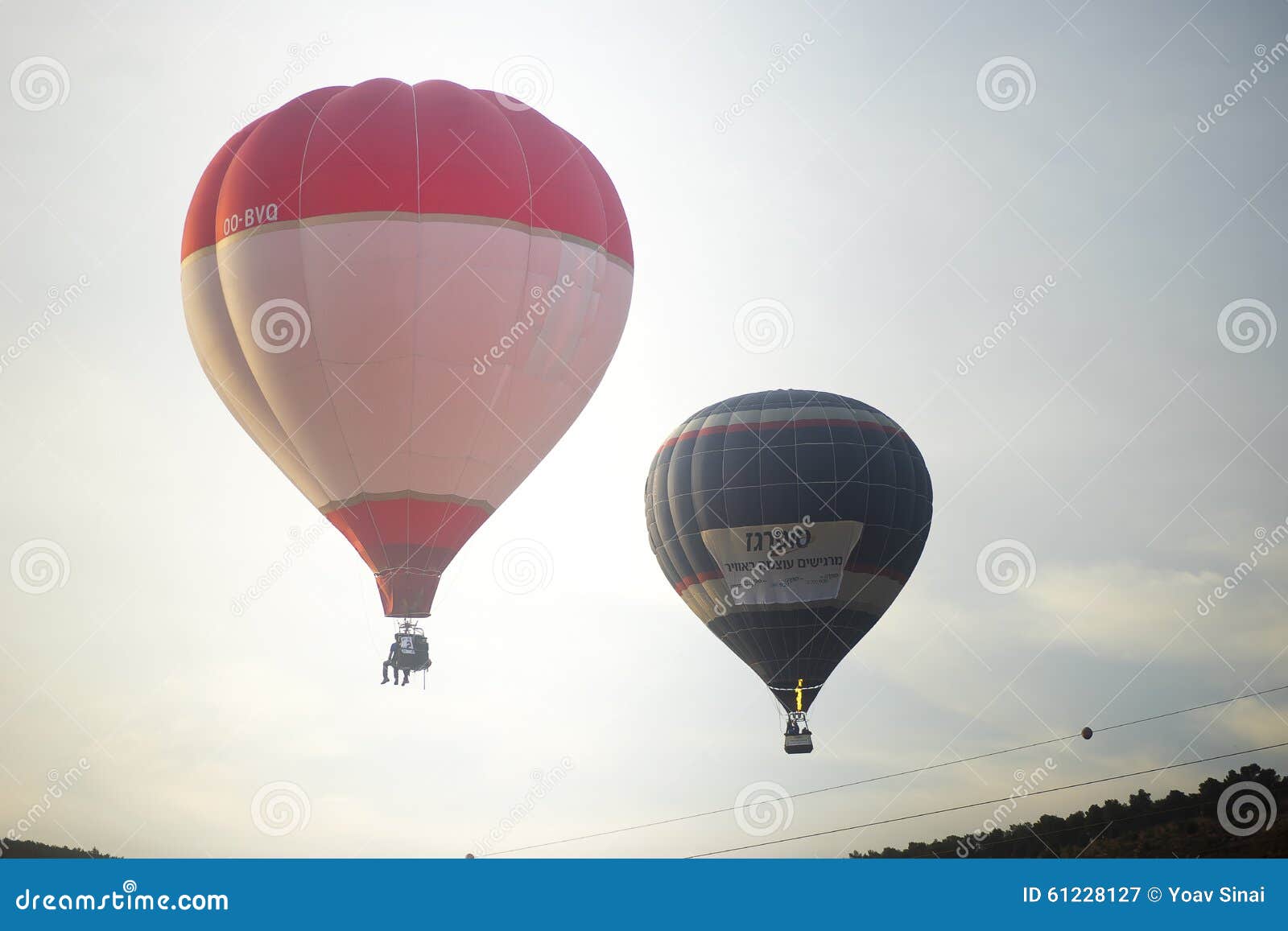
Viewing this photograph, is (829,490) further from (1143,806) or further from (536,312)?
(1143,806)

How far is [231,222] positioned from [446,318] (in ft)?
13.4

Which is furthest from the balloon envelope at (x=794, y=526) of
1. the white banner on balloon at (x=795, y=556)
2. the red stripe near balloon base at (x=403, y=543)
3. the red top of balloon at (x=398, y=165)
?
the red stripe near balloon base at (x=403, y=543)

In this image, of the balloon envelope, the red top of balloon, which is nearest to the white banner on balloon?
the balloon envelope

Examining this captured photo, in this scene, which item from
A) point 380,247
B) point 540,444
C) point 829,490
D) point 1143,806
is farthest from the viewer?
point 1143,806

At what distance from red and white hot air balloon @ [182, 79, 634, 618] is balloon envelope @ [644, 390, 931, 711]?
7.37 meters

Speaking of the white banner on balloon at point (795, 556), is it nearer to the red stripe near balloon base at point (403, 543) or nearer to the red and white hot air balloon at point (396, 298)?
the red and white hot air balloon at point (396, 298)

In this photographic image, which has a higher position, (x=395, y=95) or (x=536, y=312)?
(x=395, y=95)

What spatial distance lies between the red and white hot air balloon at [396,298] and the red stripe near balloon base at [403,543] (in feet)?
0.10

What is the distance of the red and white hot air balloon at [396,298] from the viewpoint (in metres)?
25.2

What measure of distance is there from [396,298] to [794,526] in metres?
11.1

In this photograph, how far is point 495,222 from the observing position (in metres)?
25.3

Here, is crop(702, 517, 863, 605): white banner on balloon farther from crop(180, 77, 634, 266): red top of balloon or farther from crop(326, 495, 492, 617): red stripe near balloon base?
crop(326, 495, 492, 617): red stripe near balloon base

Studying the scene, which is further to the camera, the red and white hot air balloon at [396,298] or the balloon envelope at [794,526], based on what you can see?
the balloon envelope at [794,526]

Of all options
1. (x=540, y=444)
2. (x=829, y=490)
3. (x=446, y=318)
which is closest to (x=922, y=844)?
(x=829, y=490)
